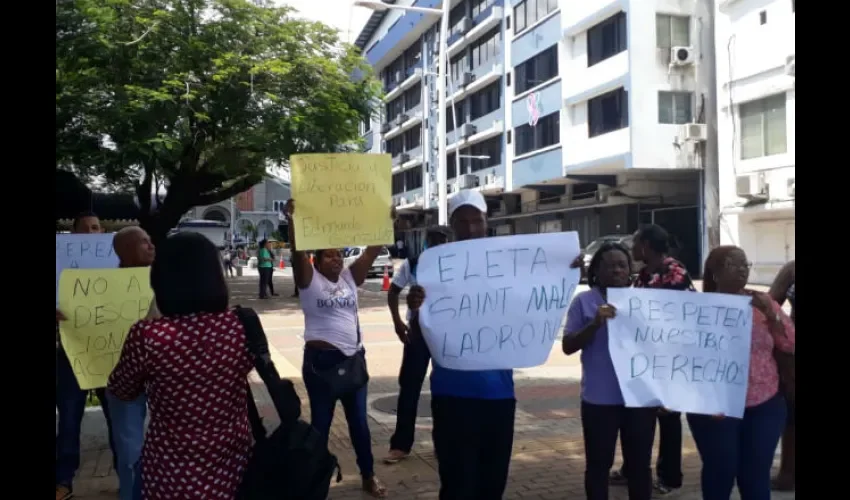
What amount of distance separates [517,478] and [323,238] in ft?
7.39

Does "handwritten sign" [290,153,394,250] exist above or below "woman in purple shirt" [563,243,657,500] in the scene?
above

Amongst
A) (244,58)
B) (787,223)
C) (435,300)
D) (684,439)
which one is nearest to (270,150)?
(244,58)

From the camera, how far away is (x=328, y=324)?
4.26 meters

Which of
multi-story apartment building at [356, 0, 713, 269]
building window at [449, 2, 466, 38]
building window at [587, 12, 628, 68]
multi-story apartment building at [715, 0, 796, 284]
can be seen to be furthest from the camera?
building window at [449, 2, 466, 38]

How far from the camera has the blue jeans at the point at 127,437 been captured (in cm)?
362

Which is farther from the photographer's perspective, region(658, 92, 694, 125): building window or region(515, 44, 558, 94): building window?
region(515, 44, 558, 94): building window

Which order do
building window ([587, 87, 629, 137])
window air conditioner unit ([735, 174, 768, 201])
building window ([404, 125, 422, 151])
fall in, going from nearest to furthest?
1. window air conditioner unit ([735, 174, 768, 201])
2. building window ([587, 87, 629, 137])
3. building window ([404, 125, 422, 151])

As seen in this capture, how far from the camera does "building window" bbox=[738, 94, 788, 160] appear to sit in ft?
71.6

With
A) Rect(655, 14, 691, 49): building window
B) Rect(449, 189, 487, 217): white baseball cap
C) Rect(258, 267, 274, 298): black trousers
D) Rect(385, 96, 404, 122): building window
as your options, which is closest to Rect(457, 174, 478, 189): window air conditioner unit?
Rect(385, 96, 404, 122): building window

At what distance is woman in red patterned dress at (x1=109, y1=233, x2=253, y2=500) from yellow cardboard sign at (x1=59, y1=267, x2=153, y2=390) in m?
1.40

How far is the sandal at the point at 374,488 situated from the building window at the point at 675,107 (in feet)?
76.8

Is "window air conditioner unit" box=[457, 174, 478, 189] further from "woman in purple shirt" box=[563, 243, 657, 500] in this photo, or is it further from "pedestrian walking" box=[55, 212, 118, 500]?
"woman in purple shirt" box=[563, 243, 657, 500]

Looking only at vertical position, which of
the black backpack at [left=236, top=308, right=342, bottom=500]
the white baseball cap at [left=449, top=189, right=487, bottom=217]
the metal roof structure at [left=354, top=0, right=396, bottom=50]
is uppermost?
the metal roof structure at [left=354, top=0, right=396, bottom=50]

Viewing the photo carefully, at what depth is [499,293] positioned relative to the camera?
353 cm
